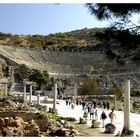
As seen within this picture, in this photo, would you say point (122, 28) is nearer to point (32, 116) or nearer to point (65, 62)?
point (32, 116)

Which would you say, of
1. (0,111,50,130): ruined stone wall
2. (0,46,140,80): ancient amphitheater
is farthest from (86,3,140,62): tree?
(0,46,140,80): ancient amphitheater

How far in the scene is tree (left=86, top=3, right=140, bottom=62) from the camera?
32.3 ft

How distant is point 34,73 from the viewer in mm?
71688

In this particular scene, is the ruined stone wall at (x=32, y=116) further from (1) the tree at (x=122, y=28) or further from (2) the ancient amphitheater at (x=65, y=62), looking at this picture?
(2) the ancient amphitheater at (x=65, y=62)

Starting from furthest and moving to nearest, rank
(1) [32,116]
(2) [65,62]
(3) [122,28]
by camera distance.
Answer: (2) [65,62] < (1) [32,116] < (3) [122,28]

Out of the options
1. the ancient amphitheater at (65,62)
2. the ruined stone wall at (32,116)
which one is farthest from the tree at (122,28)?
the ancient amphitheater at (65,62)

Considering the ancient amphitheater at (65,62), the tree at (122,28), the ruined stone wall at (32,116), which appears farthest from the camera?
the ancient amphitheater at (65,62)

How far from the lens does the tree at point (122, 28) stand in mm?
9860

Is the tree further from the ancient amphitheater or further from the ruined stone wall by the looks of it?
the ancient amphitheater

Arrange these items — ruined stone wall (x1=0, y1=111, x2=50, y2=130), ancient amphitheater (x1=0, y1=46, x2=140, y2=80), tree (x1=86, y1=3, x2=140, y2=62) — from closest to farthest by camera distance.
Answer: tree (x1=86, y1=3, x2=140, y2=62)
ruined stone wall (x1=0, y1=111, x2=50, y2=130)
ancient amphitheater (x1=0, y1=46, x2=140, y2=80)

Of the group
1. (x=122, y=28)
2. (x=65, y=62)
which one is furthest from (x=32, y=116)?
(x=65, y=62)

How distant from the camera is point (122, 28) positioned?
10.3 metres

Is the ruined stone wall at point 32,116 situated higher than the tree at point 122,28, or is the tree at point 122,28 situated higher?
the tree at point 122,28

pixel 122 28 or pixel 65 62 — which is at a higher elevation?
pixel 65 62
